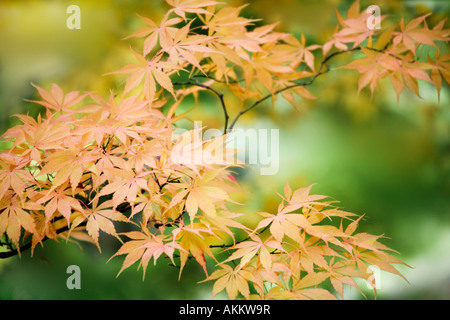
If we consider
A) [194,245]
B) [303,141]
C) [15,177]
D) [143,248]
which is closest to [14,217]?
[15,177]

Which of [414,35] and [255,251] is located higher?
[414,35]

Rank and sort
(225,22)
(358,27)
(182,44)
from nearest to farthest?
(182,44)
(225,22)
(358,27)

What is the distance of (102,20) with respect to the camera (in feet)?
6.80

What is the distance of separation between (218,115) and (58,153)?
1.48m

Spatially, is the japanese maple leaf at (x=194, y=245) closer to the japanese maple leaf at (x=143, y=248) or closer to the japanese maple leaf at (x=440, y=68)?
the japanese maple leaf at (x=143, y=248)

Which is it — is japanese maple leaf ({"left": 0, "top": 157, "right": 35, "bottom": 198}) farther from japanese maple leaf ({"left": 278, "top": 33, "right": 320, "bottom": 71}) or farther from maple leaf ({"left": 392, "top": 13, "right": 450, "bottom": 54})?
maple leaf ({"left": 392, "top": 13, "right": 450, "bottom": 54})

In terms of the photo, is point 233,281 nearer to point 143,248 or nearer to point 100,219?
point 143,248

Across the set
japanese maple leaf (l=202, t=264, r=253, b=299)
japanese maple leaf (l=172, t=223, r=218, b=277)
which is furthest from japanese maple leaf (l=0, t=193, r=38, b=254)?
japanese maple leaf (l=202, t=264, r=253, b=299)

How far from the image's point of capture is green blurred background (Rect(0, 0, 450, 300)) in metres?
2.09

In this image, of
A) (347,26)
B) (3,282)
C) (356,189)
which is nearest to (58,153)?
(347,26)

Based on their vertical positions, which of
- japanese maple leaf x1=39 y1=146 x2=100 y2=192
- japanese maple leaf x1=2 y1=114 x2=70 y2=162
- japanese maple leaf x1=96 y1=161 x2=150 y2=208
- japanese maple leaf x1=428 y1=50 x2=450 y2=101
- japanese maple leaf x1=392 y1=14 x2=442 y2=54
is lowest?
japanese maple leaf x1=96 y1=161 x2=150 y2=208

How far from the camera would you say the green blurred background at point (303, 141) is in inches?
82.1

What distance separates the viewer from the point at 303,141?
7.87ft
